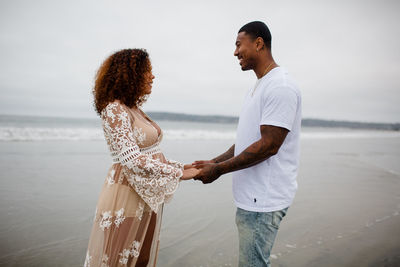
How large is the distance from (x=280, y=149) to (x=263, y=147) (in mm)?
188

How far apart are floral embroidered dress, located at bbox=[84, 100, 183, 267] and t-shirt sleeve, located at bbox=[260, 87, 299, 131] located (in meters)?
0.90

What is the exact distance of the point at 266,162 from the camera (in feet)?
6.44

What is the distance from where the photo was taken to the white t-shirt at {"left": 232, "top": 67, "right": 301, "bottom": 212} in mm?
1848

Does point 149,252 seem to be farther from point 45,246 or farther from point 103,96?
point 45,246

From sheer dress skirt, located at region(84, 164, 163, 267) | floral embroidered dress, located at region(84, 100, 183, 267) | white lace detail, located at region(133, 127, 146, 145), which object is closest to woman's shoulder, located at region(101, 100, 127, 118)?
floral embroidered dress, located at region(84, 100, 183, 267)

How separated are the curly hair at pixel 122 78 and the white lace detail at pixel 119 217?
812 millimetres

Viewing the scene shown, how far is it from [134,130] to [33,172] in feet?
20.8

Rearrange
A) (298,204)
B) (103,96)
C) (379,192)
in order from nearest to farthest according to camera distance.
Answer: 1. (103,96)
2. (298,204)
3. (379,192)

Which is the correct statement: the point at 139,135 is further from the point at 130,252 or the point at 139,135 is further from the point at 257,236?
the point at 257,236

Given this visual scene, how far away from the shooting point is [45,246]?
3699mm

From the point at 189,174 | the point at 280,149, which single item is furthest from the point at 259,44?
the point at 189,174

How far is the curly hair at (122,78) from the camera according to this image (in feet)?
7.01

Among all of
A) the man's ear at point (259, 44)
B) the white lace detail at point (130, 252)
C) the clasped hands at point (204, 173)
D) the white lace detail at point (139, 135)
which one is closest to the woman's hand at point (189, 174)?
the clasped hands at point (204, 173)

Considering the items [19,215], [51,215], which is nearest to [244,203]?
[51,215]
